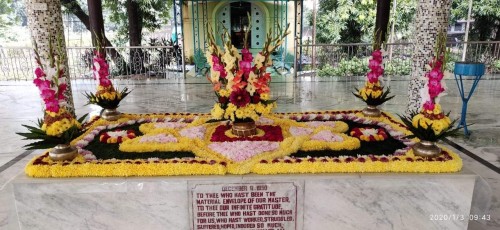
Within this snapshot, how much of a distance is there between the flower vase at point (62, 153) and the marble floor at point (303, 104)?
149 centimetres

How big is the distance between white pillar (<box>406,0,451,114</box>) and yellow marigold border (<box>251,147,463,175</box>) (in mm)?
1885

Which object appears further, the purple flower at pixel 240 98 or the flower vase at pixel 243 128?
the flower vase at pixel 243 128

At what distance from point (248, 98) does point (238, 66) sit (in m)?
0.25

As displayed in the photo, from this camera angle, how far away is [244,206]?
7.95 feet

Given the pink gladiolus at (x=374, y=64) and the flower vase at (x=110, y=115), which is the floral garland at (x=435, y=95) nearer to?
the pink gladiolus at (x=374, y=64)

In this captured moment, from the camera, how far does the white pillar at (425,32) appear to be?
411 cm

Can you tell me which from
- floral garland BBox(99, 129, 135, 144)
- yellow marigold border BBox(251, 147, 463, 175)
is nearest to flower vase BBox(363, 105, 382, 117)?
yellow marigold border BBox(251, 147, 463, 175)

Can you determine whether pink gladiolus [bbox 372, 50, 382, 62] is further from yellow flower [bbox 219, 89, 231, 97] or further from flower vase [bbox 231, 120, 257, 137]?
yellow flower [bbox 219, 89, 231, 97]

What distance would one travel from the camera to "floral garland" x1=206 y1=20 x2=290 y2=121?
108 inches

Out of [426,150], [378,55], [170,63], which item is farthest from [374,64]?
[170,63]

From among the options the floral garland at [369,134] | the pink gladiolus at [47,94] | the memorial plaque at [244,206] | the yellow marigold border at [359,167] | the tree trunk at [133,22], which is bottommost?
the memorial plaque at [244,206]

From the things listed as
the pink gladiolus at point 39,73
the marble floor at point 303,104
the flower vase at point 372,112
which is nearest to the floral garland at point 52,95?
the pink gladiolus at point 39,73

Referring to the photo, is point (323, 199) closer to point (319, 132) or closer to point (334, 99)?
point (319, 132)

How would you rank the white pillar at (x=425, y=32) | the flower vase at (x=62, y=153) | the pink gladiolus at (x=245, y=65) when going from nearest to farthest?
the flower vase at (x=62, y=153) < the pink gladiolus at (x=245, y=65) < the white pillar at (x=425, y=32)
